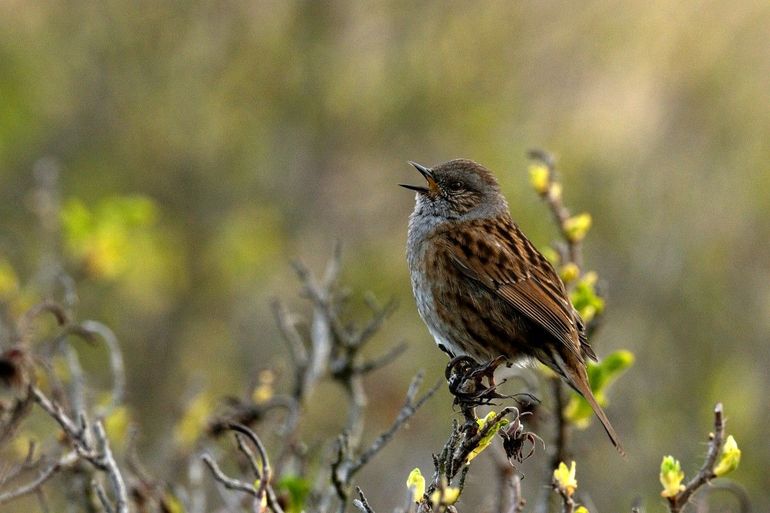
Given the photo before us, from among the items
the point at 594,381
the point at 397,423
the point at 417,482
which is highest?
the point at 594,381

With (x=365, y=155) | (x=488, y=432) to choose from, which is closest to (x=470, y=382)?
(x=488, y=432)

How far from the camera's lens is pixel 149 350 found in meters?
9.73

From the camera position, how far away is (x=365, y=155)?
1014cm

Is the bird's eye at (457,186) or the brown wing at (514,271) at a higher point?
the bird's eye at (457,186)

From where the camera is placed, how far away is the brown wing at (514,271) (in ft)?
14.1

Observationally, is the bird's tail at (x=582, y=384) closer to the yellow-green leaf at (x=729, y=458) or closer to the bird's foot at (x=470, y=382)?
the bird's foot at (x=470, y=382)

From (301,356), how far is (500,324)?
2.56 feet

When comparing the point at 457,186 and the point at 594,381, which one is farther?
the point at 457,186

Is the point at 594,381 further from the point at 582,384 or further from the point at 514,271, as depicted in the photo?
the point at 514,271

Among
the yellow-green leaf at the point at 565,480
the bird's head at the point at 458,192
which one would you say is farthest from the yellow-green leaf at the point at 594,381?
the yellow-green leaf at the point at 565,480

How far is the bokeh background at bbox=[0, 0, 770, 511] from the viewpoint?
29.8 ft

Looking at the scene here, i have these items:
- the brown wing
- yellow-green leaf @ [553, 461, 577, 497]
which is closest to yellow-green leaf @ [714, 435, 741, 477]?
yellow-green leaf @ [553, 461, 577, 497]

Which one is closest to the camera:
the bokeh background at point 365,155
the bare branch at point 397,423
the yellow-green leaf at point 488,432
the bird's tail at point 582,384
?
the yellow-green leaf at point 488,432

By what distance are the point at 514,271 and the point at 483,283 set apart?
0.14 m
